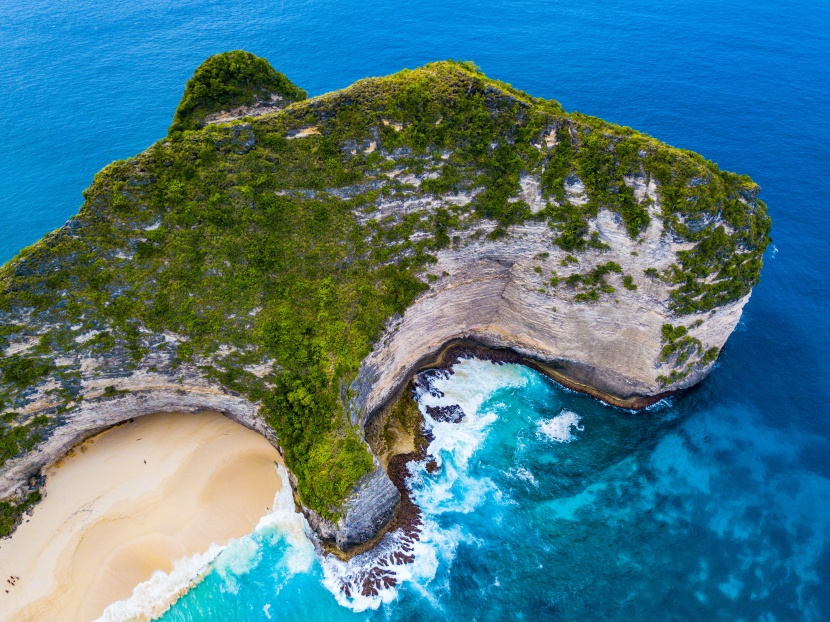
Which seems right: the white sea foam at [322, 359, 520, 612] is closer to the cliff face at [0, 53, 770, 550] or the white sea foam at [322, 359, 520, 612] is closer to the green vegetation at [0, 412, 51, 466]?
the cliff face at [0, 53, 770, 550]

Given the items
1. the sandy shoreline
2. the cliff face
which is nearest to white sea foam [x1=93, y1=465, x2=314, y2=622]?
the sandy shoreline

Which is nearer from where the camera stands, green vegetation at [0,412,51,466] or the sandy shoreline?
green vegetation at [0,412,51,466]

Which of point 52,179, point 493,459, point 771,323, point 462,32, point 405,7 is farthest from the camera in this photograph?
point 405,7

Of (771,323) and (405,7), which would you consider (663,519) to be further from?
(405,7)

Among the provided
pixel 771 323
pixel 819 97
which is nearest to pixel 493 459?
pixel 771 323

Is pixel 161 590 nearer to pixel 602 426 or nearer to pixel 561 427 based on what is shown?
pixel 561 427
